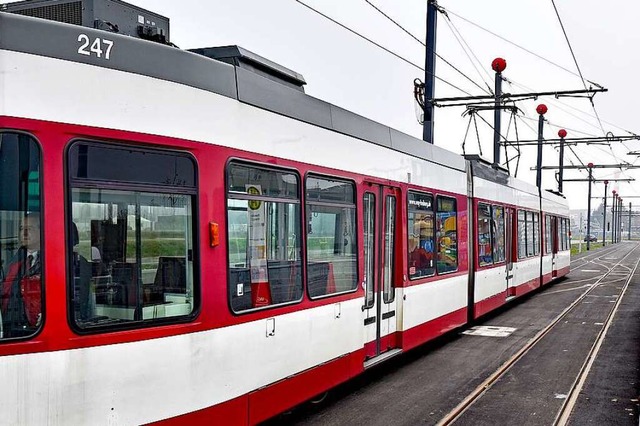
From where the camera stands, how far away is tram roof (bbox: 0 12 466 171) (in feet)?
15.2

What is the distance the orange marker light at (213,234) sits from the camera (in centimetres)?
564

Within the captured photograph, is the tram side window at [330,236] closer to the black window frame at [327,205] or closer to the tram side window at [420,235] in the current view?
the black window frame at [327,205]

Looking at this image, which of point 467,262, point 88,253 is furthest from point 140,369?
point 467,262

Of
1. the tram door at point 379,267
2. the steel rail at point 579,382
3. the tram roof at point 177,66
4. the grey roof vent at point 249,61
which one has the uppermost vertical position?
the grey roof vent at point 249,61

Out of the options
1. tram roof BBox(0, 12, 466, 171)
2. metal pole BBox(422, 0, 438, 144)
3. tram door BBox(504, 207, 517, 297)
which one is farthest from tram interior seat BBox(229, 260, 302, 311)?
metal pole BBox(422, 0, 438, 144)

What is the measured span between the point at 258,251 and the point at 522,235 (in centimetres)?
1411

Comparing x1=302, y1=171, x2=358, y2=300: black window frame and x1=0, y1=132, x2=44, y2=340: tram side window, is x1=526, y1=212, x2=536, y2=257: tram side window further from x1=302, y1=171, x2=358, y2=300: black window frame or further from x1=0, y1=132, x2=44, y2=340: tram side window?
x1=0, y1=132, x2=44, y2=340: tram side window

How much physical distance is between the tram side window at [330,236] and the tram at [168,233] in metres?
0.03

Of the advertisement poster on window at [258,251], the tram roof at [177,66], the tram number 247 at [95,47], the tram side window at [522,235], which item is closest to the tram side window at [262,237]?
the advertisement poster on window at [258,251]

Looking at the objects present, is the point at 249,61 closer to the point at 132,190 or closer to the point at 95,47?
the point at 95,47

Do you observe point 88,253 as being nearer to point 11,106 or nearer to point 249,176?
point 11,106

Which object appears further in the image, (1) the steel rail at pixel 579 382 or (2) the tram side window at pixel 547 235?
(2) the tram side window at pixel 547 235

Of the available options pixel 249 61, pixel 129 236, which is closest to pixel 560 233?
pixel 249 61

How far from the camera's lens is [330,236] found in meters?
7.66
